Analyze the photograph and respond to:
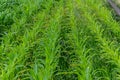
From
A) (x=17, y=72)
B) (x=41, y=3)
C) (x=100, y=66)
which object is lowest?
(x=17, y=72)

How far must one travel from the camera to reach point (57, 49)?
3496 mm

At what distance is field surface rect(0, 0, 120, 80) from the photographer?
9.77ft

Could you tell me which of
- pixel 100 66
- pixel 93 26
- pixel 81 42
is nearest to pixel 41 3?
pixel 93 26

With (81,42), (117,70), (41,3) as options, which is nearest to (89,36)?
→ (81,42)

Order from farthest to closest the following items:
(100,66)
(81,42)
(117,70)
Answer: (81,42)
(100,66)
(117,70)

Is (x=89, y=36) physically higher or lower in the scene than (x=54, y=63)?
higher

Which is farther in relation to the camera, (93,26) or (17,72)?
(93,26)

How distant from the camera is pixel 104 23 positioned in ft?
16.2

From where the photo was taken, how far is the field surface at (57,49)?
298cm

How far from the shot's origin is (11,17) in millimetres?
5168

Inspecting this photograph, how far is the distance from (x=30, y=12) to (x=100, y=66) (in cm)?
218

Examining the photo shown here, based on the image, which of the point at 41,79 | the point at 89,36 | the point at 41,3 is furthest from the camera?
the point at 41,3

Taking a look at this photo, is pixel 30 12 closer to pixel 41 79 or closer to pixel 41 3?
pixel 41 3

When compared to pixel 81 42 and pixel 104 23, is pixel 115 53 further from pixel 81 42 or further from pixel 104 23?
pixel 104 23
